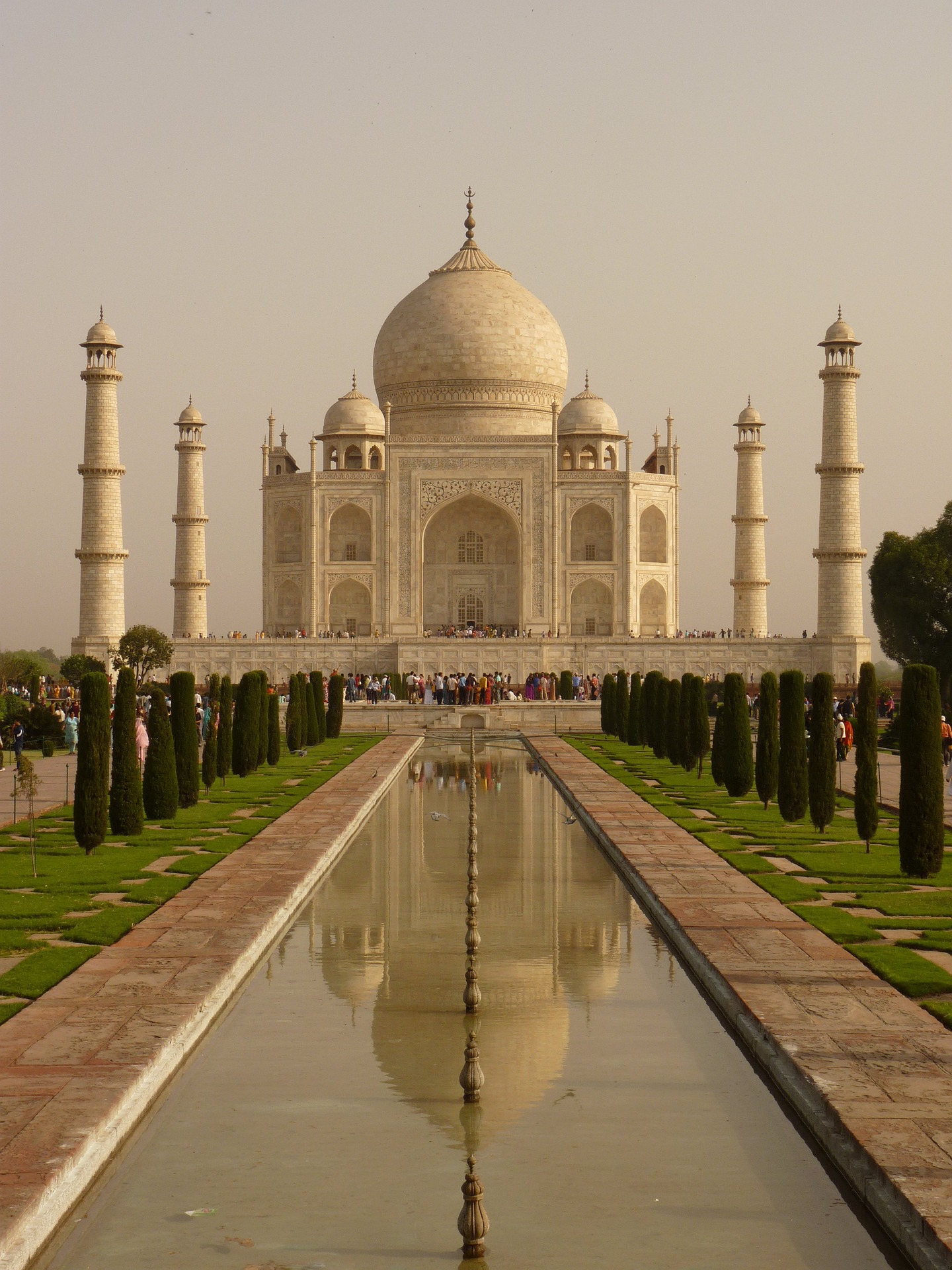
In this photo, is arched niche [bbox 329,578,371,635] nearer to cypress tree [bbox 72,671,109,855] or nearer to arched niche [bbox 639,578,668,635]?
arched niche [bbox 639,578,668,635]

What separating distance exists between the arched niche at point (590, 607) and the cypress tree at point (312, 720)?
1620 centimetres

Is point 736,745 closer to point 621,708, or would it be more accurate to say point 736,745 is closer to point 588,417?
point 621,708

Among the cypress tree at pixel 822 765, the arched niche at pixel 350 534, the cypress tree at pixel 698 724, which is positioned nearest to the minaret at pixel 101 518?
the arched niche at pixel 350 534

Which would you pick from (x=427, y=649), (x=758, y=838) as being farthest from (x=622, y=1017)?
(x=427, y=649)

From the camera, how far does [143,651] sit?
107ft

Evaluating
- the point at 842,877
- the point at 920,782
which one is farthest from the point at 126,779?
the point at 920,782

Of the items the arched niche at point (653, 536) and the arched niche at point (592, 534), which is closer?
the arched niche at point (592, 534)

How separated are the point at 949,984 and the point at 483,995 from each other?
2.00 m

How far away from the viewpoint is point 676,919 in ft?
26.3

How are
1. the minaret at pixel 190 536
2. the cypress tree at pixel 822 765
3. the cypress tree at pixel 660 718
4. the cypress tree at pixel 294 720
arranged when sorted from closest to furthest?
the cypress tree at pixel 822 765
the cypress tree at pixel 660 718
the cypress tree at pixel 294 720
the minaret at pixel 190 536

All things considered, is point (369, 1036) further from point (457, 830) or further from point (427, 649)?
point (427, 649)

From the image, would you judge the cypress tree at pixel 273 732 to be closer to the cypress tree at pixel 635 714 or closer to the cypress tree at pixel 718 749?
the cypress tree at pixel 718 749

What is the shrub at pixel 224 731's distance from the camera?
1620cm

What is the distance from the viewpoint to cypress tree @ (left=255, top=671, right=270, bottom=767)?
17844 mm
